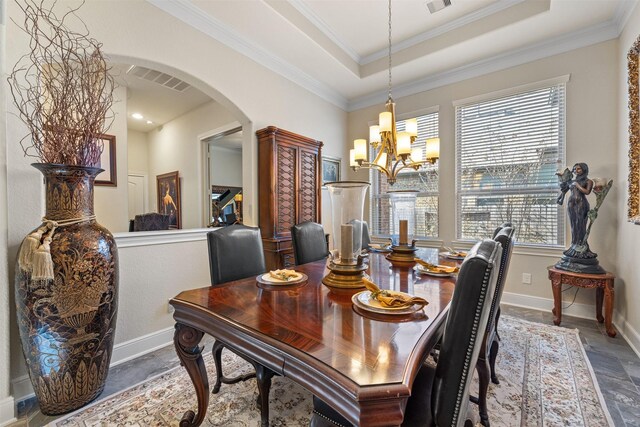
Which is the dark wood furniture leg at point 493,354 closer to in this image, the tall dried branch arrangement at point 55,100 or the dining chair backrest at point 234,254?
the dining chair backrest at point 234,254

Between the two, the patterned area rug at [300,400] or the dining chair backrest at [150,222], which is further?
the dining chair backrest at [150,222]

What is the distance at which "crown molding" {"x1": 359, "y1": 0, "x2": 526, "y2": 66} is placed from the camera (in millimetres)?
2775

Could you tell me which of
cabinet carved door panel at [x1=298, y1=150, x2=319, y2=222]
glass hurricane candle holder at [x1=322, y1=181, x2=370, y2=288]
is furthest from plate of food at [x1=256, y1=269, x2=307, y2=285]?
cabinet carved door panel at [x1=298, y1=150, x2=319, y2=222]

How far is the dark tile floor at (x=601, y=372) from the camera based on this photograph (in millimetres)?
1545

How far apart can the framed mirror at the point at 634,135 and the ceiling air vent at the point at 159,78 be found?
16.0ft

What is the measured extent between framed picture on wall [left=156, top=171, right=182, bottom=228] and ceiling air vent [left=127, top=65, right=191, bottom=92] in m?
1.74

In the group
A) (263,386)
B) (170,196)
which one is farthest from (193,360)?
(170,196)

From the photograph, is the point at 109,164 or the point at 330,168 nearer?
the point at 109,164

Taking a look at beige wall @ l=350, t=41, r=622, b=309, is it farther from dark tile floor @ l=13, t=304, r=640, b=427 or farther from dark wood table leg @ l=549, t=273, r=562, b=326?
dark tile floor @ l=13, t=304, r=640, b=427

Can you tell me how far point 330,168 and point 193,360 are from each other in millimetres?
3641

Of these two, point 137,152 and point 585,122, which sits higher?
point 137,152

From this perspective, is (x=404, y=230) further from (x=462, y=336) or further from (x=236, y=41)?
(x=236, y=41)

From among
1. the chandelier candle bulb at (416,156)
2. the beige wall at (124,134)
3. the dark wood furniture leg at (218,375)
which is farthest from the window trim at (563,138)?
the dark wood furniture leg at (218,375)

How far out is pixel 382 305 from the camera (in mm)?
1107
